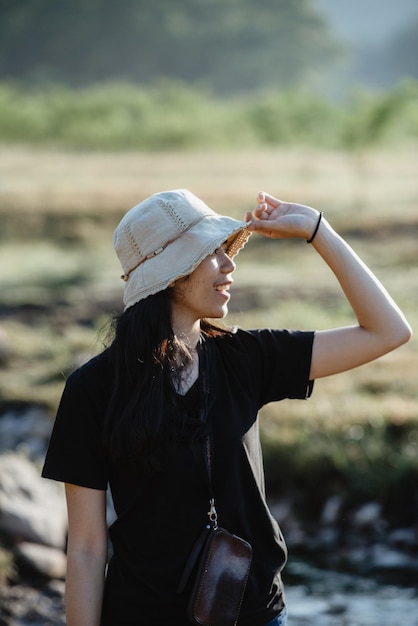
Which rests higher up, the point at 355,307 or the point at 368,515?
the point at 355,307

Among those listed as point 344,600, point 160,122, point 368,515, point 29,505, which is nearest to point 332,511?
point 368,515

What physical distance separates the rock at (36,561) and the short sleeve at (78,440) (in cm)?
435

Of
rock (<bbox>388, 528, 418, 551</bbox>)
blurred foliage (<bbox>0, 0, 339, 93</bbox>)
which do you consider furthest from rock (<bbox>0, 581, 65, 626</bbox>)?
blurred foliage (<bbox>0, 0, 339, 93</bbox>)

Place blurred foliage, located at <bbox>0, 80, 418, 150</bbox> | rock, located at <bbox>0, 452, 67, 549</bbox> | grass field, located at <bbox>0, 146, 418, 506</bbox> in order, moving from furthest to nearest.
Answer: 1. blurred foliage, located at <bbox>0, 80, 418, 150</bbox>
2. grass field, located at <bbox>0, 146, 418, 506</bbox>
3. rock, located at <bbox>0, 452, 67, 549</bbox>

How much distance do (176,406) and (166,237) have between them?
439 mm

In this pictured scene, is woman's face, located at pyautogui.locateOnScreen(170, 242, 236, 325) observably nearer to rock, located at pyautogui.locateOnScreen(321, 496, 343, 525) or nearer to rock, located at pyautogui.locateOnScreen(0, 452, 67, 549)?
rock, located at pyautogui.locateOnScreen(0, 452, 67, 549)

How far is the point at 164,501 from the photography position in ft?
8.49

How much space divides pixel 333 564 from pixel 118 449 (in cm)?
498

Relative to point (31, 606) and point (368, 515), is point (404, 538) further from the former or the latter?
point (31, 606)

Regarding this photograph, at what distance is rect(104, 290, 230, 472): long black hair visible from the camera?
2586 millimetres

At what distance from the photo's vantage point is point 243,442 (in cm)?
265

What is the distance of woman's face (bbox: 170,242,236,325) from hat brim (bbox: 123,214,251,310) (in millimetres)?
40

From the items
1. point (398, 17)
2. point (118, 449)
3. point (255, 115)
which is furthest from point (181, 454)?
point (398, 17)

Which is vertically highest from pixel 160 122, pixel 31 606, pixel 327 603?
pixel 160 122
